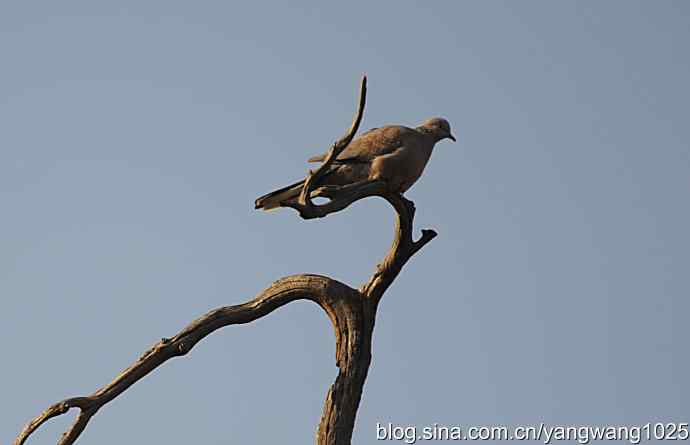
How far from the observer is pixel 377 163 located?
7473 millimetres

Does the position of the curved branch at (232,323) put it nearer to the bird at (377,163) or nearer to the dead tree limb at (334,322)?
the dead tree limb at (334,322)

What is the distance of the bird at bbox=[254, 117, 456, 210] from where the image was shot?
7.39 m

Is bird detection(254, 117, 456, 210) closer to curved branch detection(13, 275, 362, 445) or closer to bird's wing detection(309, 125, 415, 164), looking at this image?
bird's wing detection(309, 125, 415, 164)

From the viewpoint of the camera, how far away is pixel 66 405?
7117 millimetres

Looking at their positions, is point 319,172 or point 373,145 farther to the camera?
point 373,145

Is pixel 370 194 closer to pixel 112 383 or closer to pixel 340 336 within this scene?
pixel 340 336

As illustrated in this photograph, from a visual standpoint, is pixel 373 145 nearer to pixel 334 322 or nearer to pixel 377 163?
pixel 377 163

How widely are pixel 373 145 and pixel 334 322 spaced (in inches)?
40.3

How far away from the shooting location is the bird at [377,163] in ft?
24.2

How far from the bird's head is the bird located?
0.27 meters

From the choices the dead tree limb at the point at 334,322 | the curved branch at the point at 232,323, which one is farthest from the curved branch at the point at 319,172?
the curved branch at the point at 232,323

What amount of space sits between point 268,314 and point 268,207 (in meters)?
0.60

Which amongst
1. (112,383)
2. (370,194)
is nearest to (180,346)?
(112,383)

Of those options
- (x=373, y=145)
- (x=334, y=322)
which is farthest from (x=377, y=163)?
(x=334, y=322)
